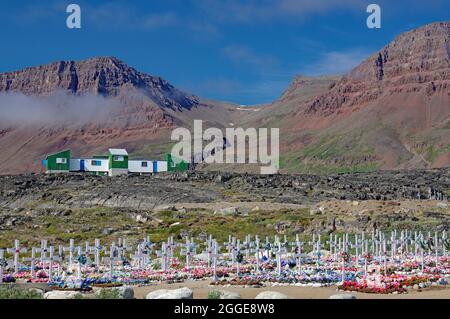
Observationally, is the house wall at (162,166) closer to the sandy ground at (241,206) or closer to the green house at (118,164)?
the green house at (118,164)

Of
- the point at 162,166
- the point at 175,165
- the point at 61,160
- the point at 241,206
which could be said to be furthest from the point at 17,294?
the point at 175,165

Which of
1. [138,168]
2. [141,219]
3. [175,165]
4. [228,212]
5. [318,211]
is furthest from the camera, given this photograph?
[175,165]

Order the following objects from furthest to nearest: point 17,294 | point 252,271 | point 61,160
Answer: point 61,160, point 252,271, point 17,294

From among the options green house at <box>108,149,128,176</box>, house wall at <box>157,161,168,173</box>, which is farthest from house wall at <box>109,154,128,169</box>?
house wall at <box>157,161,168,173</box>

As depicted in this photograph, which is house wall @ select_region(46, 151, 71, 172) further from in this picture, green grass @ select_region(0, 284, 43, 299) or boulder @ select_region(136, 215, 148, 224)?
green grass @ select_region(0, 284, 43, 299)

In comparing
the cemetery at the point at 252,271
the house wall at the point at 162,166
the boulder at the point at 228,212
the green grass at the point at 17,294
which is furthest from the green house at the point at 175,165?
the green grass at the point at 17,294

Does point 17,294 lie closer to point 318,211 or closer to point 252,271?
point 252,271
